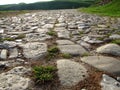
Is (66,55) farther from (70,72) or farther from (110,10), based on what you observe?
(110,10)

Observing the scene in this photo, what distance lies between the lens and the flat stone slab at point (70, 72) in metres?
4.45

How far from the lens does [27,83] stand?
14.2 ft

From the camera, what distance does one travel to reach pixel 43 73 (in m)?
4.69

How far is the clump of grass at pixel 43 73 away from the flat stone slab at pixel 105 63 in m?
0.89

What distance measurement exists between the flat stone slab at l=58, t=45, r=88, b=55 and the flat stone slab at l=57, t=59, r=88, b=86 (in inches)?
32.8

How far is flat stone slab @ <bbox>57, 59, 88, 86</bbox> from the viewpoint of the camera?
4.45 meters

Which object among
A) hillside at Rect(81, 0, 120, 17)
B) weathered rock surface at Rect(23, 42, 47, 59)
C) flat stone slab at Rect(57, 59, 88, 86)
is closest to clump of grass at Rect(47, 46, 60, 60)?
weathered rock surface at Rect(23, 42, 47, 59)

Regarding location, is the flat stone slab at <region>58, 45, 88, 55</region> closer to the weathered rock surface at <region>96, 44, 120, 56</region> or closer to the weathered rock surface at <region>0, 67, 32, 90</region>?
the weathered rock surface at <region>96, 44, 120, 56</region>

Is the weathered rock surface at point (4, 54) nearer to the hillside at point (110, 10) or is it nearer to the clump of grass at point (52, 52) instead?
the clump of grass at point (52, 52)

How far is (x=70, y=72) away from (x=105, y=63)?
91 cm

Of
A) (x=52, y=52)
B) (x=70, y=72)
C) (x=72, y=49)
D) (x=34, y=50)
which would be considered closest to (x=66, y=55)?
(x=52, y=52)

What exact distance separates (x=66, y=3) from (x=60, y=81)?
9562 cm

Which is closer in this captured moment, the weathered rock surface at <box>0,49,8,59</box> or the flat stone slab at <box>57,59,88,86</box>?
the flat stone slab at <box>57,59,88,86</box>

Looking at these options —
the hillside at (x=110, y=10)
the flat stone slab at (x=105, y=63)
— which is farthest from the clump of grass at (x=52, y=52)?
the hillside at (x=110, y=10)
